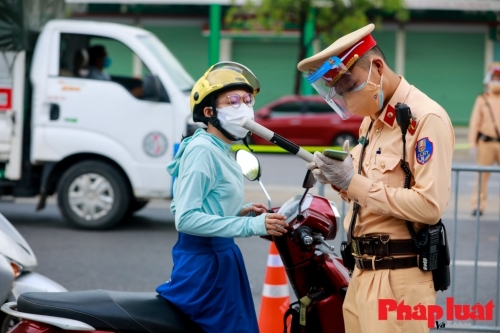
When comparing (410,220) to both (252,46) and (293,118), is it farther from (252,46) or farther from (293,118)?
(252,46)

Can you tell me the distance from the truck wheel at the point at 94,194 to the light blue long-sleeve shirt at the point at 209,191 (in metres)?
5.98

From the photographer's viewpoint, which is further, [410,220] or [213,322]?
[213,322]

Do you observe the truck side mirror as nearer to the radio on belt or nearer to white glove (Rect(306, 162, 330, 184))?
white glove (Rect(306, 162, 330, 184))

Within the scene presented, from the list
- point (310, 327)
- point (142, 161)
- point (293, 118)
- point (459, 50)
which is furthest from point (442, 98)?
point (310, 327)

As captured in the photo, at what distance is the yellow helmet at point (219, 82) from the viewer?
10.1 feet

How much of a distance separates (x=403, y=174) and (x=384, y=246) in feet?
0.91

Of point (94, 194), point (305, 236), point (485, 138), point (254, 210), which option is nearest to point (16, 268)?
point (254, 210)

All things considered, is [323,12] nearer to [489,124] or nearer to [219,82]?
[489,124]

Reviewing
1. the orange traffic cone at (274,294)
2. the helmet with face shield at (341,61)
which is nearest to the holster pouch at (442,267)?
the helmet with face shield at (341,61)

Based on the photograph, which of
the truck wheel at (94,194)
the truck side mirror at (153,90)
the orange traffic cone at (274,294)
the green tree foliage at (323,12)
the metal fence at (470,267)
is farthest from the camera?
the green tree foliage at (323,12)

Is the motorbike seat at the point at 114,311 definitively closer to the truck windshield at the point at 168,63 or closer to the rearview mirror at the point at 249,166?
the rearview mirror at the point at 249,166

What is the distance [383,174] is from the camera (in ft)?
9.56

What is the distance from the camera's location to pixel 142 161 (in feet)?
29.3

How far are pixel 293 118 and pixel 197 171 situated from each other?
1769 centimetres
